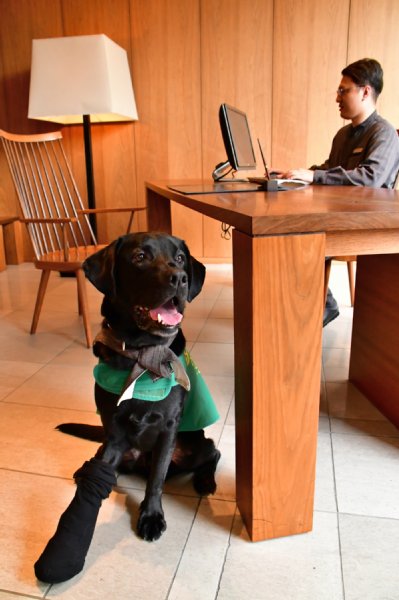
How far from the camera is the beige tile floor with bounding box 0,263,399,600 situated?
0.97 m

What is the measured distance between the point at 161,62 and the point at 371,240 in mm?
3466

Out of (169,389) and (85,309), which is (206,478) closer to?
(169,389)

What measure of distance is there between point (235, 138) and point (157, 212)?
80 centimetres

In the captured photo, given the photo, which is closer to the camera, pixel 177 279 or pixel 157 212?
pixel 177 279

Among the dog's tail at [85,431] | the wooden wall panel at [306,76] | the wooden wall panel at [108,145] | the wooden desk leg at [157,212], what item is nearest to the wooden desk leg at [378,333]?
the dog's tail at [85,431]

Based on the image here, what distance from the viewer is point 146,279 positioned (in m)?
1.07

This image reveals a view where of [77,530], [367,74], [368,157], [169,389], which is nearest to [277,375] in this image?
[169,389]

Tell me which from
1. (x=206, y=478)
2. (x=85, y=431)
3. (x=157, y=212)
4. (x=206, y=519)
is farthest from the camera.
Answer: (x=157, y=212)

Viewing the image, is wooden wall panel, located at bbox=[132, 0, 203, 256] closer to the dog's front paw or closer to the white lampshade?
the white lampshade

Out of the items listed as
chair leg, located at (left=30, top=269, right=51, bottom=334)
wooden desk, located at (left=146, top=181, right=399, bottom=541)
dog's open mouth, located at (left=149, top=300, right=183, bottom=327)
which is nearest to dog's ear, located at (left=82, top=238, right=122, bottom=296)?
dog's open mouth, located at (left=149, top=300, right=183, bottom=327)

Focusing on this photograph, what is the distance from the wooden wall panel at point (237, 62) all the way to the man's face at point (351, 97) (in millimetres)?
1658

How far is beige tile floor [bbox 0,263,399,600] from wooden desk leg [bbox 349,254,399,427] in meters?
0.07

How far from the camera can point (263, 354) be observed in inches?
37.5

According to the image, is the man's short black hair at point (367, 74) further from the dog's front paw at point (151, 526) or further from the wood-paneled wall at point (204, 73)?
the dog's front paw at point (151, 526)
